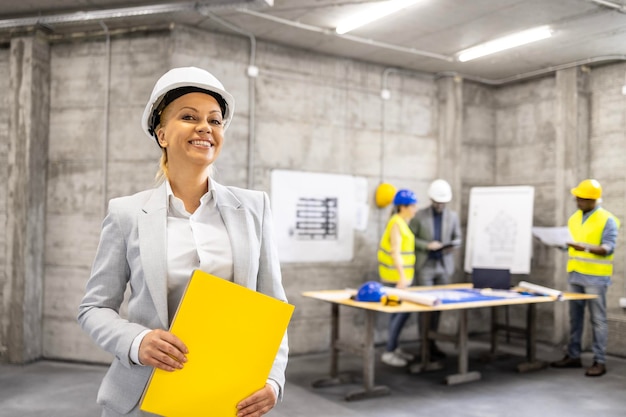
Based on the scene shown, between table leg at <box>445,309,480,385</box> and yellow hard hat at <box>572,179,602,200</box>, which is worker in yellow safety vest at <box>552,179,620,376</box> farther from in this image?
table leg at <box>445,309,480,385</box>

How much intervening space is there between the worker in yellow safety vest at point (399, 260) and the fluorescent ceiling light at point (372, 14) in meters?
1.74

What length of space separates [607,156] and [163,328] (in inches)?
259

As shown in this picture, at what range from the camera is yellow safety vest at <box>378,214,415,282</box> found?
18.9 feet

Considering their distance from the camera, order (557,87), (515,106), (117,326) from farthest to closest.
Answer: (515,106)
(557,87)
(117,326)

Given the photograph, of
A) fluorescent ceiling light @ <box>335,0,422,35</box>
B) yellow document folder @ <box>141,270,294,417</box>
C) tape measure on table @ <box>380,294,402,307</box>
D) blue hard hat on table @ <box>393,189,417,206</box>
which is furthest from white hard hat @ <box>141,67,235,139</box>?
blue hard hat on table @ <box>393,189,417,206</box>

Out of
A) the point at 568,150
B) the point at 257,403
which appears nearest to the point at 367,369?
the point at 257,403

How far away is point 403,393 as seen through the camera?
4762 millimetres

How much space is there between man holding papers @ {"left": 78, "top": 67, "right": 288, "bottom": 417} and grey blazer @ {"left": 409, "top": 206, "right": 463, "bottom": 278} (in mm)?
5066

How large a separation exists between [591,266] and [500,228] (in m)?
1.36

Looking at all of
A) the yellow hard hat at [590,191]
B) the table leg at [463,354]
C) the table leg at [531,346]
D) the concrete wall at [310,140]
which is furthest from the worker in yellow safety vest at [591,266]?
the table leg at [463,354]

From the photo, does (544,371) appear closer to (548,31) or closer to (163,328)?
(548,31)

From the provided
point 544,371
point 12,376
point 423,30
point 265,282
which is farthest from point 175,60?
point 544,371

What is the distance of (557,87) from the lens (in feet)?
22.4

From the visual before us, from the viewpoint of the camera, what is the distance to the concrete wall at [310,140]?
552 centimetres
